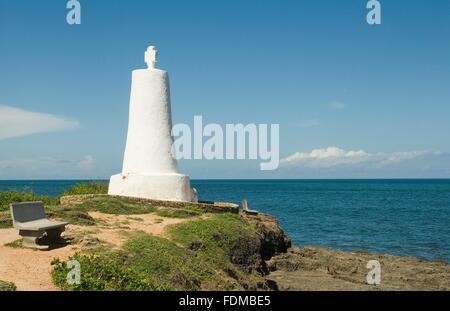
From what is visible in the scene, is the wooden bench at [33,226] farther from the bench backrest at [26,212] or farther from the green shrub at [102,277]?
the green shrub at [102,277]

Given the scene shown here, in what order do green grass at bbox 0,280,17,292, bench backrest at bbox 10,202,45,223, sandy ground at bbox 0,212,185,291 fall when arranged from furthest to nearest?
bench backrest at bbox 10,202,45,223, sandy ground at bbox 0,212,185,291, green grass at bbox 0,280,17,292

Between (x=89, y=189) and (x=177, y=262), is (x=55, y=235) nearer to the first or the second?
(x=177, y=262)

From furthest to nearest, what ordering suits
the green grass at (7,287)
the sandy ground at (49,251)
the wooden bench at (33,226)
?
the wooden bench at (33,226) < the sandy ground at (49,251) < the green grass at (7,287)

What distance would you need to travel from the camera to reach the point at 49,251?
12.0m

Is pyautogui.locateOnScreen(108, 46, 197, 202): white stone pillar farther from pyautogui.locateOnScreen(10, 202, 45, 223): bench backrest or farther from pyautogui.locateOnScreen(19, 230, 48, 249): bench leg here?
pyautogui.locateOnScreen(19, 230, 48, 249): bench leg

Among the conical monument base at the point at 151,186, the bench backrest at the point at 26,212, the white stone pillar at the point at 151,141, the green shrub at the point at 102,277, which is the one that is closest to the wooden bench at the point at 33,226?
the bench backrest at the point at 26,212

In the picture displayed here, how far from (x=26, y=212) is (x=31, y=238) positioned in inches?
38.2

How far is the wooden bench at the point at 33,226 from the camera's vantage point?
12219mm

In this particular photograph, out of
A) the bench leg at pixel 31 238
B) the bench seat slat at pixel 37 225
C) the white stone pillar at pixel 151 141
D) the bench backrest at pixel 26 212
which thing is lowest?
the bench leg at pixel 31 238

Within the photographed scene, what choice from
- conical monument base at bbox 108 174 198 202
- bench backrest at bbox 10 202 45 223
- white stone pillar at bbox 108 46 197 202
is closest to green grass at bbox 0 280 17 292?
bench backrest at bbox 10 202 45 223

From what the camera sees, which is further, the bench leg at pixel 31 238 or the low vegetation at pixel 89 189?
the low vegetation at pixel 89 189

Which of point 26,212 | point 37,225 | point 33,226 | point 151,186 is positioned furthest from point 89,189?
point 33,226

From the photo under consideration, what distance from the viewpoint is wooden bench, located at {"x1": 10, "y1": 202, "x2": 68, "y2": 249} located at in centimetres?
1222
